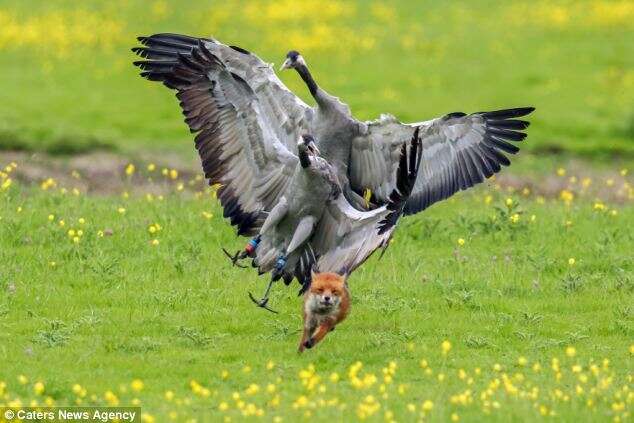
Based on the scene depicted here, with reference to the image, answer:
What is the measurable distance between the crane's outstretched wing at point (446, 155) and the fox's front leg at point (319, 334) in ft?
9.95

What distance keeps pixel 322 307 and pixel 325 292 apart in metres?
0.14

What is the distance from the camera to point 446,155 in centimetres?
1434

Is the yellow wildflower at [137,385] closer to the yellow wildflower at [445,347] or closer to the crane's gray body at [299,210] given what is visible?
the yellow wildflower at [445,347]

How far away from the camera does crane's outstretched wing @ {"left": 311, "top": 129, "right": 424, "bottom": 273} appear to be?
11500 mm

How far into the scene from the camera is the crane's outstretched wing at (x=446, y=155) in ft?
46.6

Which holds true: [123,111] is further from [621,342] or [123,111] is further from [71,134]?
[621,342]

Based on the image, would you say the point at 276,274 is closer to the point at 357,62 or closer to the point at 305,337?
the point at 305,337

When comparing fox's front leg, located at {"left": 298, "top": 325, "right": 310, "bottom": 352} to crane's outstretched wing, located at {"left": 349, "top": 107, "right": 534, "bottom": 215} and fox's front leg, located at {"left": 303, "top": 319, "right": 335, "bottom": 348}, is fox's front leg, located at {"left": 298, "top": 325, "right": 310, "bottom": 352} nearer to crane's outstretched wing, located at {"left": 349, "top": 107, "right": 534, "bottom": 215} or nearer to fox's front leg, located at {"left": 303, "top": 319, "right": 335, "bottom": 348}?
fox's front leg, located at {"left": 303, "top": 319, "right": 335, "bottom": 348}

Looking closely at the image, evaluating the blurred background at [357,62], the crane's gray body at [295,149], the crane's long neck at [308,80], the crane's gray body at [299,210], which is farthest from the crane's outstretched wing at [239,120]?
the blurred background at [357,62]

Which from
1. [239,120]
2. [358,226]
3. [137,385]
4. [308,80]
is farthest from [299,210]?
[137,385]

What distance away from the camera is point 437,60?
36031mm

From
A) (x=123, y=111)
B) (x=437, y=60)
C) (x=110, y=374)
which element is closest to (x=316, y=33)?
(x=437, y=60)

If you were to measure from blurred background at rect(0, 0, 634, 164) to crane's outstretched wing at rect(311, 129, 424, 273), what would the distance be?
14036 millimetres

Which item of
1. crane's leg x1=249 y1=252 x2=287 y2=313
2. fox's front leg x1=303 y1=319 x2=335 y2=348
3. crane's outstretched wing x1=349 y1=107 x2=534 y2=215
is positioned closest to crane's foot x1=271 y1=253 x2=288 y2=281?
crane's leg x1=249 y1=252 x2=287 y2=313
